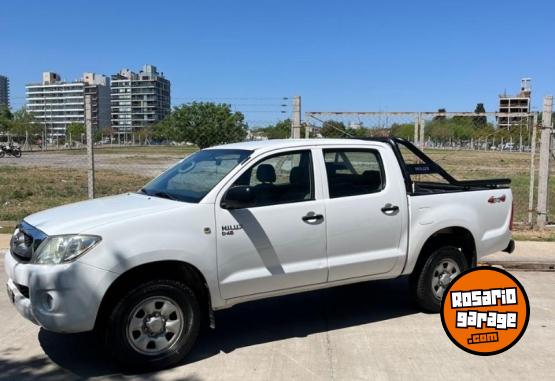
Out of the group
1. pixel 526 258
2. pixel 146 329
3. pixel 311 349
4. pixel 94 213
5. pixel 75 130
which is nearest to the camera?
pixel 146 329

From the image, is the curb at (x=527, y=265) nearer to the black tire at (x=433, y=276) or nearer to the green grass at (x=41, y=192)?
the black tire at (x=433, y=276)

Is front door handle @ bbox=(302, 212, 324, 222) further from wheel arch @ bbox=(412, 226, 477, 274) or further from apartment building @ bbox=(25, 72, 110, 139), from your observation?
apartment building @ bbox=(25, 72, 110, 139)

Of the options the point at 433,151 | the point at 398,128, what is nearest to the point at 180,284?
the point at 398,128

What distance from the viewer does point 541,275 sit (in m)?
8.19

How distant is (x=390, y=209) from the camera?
18.4 feet

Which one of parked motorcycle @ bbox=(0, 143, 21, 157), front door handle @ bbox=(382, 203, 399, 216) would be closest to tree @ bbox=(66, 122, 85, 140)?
parked motorcycle @ bbox=(0, 143, 21, 157)

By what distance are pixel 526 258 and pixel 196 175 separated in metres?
5.83

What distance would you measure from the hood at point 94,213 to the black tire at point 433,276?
2.68 meters

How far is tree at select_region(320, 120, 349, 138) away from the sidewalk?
141 inches

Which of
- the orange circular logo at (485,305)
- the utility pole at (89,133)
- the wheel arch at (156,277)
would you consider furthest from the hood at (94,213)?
the utility pole at (89,133)

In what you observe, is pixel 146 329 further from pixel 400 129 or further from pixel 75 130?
pixel 75 130

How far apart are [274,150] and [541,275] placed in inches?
197

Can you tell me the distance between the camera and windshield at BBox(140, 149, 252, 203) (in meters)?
4.97

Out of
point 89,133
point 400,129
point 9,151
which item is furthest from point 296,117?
point 9,151
